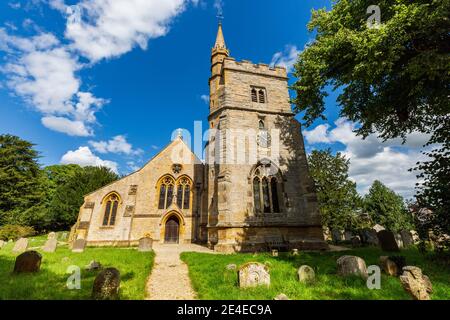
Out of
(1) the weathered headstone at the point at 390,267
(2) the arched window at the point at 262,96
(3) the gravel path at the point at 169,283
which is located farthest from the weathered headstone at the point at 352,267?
(2) the arched window at the point at 262,96

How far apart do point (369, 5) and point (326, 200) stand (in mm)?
17001

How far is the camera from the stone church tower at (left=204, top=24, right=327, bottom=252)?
13.1 metres

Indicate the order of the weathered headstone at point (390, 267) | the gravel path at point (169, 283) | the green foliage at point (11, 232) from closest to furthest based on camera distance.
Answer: the gravel path at point (169, 283) < the weathered headstone at point (390, 267) < the green foliage at point (11, 232)

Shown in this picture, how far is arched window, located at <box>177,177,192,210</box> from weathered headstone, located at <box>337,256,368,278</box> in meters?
14.9

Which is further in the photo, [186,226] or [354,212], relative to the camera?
[354,212]

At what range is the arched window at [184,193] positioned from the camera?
19500mm

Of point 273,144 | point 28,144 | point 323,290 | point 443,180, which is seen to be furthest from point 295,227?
point 28,144

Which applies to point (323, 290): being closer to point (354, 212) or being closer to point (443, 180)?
point (443, 180)

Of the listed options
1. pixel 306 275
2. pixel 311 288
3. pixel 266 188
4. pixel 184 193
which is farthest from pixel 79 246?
pixel 311 288

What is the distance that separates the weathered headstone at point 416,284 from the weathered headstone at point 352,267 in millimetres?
1132

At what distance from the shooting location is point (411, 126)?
11000mm

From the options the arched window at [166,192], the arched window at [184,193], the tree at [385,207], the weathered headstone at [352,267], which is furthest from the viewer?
the tree at [385,207]

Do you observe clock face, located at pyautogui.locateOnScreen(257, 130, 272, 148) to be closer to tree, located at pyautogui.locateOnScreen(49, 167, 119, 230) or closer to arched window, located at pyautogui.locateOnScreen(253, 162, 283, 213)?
Result: arched window, located at pyautogui.locateOnScreen(253, 162, 283, 213)

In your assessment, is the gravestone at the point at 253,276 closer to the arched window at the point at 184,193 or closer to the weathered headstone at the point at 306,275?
the weathered headstone at the point at 306,275
